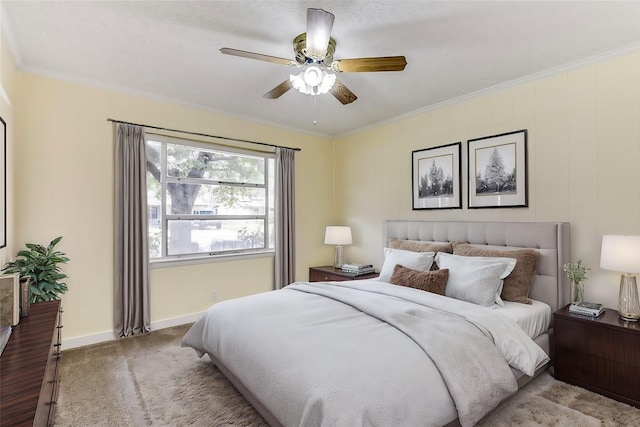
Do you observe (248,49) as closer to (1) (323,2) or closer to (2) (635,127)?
(1) (323,2)

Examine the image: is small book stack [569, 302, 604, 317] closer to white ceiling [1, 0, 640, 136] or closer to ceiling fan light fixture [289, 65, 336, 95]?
white ceiling [1, 0, 640, 136]

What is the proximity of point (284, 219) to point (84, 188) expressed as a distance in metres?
2.30

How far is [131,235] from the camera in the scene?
340cm

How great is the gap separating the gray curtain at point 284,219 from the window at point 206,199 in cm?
17

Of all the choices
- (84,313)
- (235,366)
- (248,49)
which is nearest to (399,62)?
(248,49)

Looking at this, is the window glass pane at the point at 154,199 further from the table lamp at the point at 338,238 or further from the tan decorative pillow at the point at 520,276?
the tan decorative pillow at the point at 520,276

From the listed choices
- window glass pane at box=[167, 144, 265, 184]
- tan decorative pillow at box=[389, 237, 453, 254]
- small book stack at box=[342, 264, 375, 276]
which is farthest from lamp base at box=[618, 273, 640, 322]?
window glass pane at box=[167, 144, 265, 184]

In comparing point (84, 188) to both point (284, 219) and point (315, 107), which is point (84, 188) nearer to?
point (284, 219)

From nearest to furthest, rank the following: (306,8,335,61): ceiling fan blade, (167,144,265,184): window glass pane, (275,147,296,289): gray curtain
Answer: (306,8,335,61): ceiling fan blade, (167,144,265,184): window glass pane, (275,147,296,289): gray curtain

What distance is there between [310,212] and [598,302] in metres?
3.43

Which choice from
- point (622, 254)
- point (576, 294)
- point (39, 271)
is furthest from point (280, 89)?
point (576, 294)

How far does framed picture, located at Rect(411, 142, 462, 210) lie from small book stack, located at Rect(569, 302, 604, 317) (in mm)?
1436

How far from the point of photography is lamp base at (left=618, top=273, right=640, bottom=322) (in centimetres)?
233

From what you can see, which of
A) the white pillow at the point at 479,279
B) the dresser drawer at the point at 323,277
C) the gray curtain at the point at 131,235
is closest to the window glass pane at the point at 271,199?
the dresser drawer at the point at 323,277
